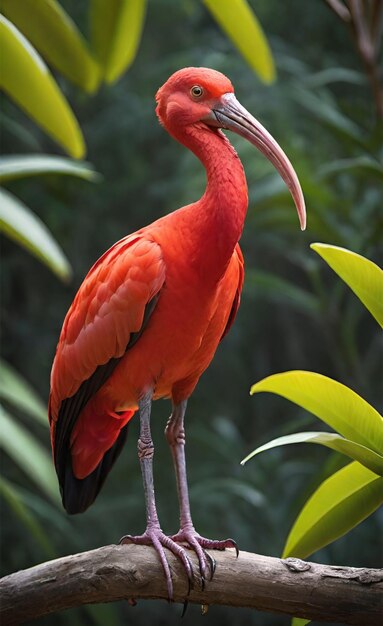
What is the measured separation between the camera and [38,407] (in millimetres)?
3029

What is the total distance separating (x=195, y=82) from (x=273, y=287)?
1649mm

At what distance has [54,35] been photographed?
2332 mm

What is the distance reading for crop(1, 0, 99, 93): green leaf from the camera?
88.7 inches

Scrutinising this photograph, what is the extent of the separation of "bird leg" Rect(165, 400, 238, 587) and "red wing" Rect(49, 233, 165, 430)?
229 mm

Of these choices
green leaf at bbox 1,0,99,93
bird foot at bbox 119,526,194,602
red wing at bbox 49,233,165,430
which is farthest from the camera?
green leaf at bbox 1,0,99,93

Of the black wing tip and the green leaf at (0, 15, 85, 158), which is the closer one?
the green leaf at (0, 15, 85, 158)

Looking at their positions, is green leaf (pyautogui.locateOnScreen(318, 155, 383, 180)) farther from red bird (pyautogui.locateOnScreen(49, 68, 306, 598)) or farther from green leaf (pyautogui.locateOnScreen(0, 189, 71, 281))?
red bird (pyautogui.locateOnScreen(49, 68, 306, 598))

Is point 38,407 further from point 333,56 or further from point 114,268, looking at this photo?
point 333,56

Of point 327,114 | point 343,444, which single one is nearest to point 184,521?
point 343,444

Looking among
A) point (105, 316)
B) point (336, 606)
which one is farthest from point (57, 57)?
point (336, 606)

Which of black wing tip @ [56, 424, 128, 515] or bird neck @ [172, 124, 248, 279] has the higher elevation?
bird neck @ [172, 124, 248, 279]

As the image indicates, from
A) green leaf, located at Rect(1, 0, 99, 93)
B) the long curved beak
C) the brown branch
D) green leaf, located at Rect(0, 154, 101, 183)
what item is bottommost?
the brown branch

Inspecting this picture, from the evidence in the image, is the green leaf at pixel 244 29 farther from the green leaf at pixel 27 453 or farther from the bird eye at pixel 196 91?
the green leaf at pixel 27 453

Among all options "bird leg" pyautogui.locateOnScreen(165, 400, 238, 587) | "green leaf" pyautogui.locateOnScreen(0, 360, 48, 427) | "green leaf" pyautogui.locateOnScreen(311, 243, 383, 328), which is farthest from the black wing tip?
"green leaf" pyautogui.locateOnScreen(0, 360, 48, 427)
